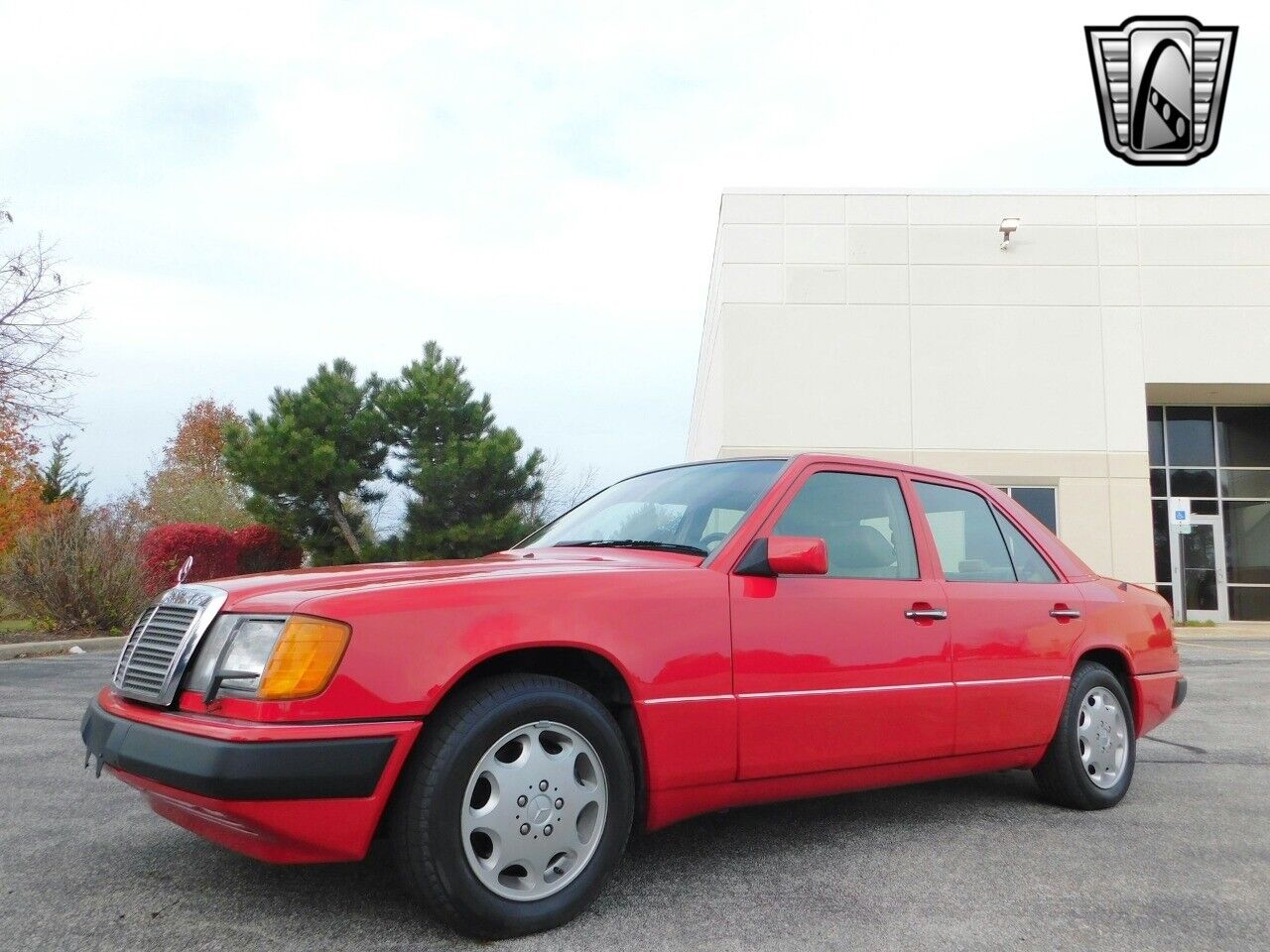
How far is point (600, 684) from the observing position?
3.22m

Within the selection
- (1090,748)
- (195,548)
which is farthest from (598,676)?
(195,548)

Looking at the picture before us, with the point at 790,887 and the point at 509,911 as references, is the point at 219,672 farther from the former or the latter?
the point at 790,887

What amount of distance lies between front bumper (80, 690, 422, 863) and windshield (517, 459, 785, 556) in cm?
140

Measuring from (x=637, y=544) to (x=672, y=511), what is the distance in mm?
244

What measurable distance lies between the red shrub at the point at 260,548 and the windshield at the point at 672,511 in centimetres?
2131

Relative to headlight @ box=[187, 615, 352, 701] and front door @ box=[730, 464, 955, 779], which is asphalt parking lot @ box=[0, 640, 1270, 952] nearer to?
front door @ box=[730, 464, 955, 779]

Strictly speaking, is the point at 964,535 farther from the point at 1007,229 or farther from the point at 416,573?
the point at 1007,229

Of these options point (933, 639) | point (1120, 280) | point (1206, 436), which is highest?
point (1120, 280)

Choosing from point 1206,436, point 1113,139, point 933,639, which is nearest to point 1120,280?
point 1206,436

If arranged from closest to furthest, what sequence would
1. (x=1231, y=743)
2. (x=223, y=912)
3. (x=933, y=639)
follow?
1. (x=223, y=912)
2. (x=933, y=639)
3. (x=1231, y=743)

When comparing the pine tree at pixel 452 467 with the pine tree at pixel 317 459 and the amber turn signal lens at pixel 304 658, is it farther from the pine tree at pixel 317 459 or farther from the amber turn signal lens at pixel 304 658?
the amber turn signal lens at pixel 304 658

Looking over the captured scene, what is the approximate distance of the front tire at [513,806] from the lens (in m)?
2.71

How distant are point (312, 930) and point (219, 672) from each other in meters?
0.77

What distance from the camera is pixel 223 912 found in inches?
118
